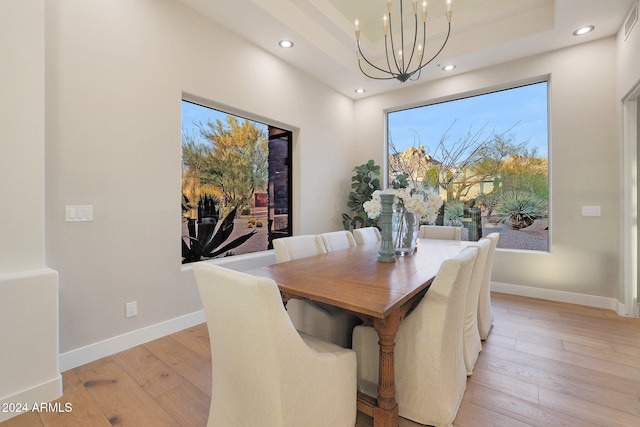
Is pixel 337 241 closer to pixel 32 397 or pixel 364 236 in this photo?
pixel 364 236

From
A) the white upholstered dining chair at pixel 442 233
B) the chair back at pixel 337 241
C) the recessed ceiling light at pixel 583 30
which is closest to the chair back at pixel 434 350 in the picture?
the chair back at pixel 337 241

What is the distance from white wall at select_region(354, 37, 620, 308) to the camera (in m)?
3.22

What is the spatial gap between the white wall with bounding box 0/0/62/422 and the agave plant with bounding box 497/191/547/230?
15.7 ft

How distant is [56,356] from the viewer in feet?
5.89

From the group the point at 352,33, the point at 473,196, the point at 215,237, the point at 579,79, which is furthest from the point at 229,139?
the point at 579,79

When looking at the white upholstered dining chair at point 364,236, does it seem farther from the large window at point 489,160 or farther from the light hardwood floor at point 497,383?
the large window at point 489,160

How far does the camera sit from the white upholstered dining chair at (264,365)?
41.5 inches

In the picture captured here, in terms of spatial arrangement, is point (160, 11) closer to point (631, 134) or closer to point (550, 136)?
point (550, 136)

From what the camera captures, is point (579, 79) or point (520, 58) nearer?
point (579, 79)

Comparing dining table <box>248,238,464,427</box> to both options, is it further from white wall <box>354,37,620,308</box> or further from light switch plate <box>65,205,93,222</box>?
white wall <box>354,37,620,308</box>

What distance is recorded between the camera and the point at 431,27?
3.75 m

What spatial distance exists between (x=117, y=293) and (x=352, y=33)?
13.0ft

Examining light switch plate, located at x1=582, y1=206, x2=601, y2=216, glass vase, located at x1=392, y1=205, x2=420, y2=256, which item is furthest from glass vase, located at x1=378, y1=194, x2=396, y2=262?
light switch plate, located at x1=582, y1=206, x2=601, y2=216

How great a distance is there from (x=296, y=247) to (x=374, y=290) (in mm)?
1079
